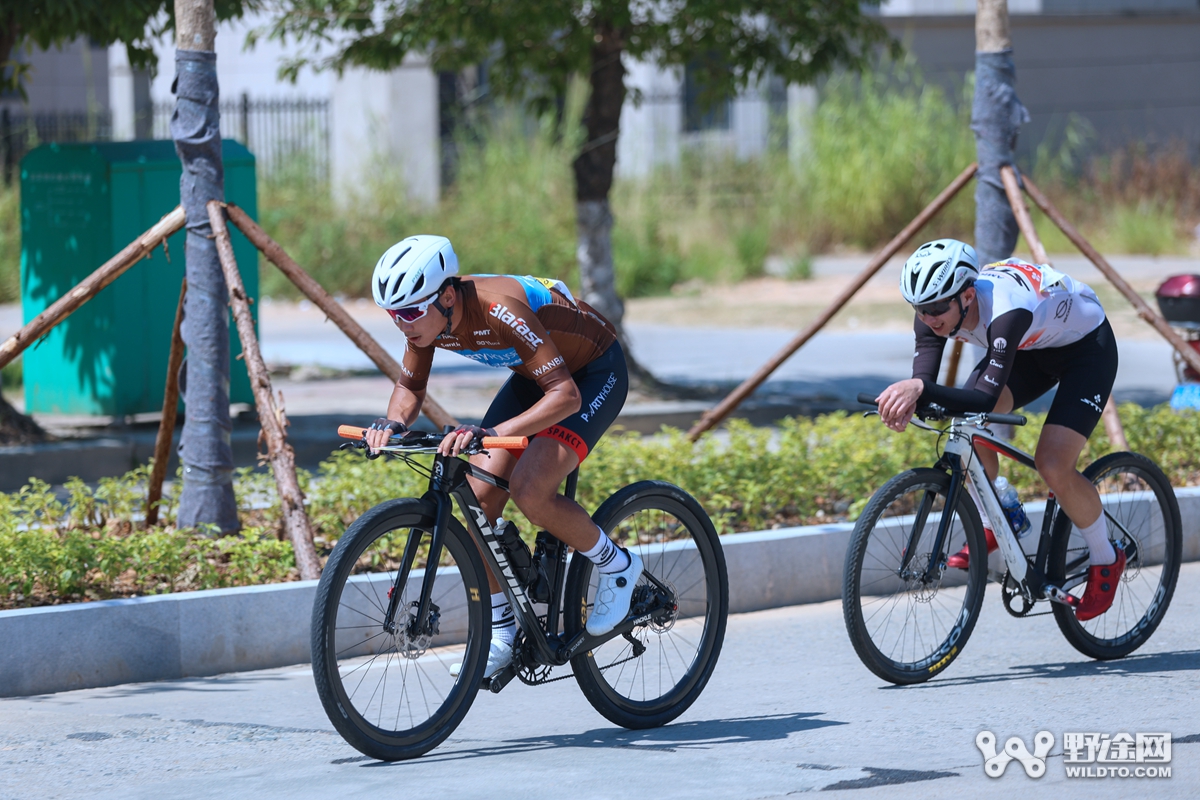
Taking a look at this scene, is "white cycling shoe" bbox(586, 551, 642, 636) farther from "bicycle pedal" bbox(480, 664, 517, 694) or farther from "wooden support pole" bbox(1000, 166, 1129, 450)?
"wooden support pole" bbox(1000, 166, 1129, 450)

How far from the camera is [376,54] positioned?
11.1m

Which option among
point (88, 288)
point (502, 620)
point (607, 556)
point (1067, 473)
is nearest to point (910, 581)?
point (1067, 473)

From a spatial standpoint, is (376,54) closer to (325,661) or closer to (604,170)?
(604,170)

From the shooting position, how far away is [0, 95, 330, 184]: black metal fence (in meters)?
23.3

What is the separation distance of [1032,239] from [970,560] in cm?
314

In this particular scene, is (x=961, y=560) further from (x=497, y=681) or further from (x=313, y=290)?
(x=313, y=290)

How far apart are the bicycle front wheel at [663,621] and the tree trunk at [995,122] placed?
13.5 ft

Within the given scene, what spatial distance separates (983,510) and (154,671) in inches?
122

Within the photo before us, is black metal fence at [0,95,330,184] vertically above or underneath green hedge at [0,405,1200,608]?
above

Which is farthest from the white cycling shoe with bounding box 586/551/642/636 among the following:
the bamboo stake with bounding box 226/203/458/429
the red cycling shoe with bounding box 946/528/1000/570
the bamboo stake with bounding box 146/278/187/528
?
the bamboo stake with bounding box 146/278/187/528

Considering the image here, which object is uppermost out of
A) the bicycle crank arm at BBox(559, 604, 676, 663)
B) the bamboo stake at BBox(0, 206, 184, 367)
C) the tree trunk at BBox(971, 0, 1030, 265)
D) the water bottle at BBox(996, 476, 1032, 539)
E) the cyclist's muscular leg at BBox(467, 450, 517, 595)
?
the tree trunk at BBox(971, 0, 1030, 265)

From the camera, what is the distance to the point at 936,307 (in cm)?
544

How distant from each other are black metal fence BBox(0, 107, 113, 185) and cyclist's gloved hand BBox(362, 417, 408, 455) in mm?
17525

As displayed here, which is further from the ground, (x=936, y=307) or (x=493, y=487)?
(x=936, y=307)
